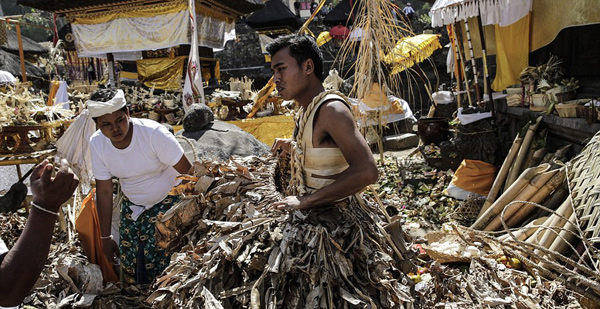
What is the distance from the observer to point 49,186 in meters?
1.52

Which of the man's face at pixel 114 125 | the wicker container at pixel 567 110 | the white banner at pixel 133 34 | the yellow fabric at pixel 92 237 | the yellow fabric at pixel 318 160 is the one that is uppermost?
the white banner at pixel 133 34

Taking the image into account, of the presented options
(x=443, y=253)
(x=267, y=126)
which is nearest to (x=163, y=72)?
(x=267, y=126)

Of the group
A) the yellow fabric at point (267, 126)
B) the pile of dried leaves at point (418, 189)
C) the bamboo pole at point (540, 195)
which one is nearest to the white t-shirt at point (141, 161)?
the pile of dried leaves at point (418, 189)

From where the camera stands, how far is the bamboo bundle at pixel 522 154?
491cm

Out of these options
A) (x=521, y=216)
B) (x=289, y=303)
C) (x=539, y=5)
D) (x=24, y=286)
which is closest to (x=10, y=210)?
(x=24, y=286)

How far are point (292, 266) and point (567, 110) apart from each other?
4.22 metres

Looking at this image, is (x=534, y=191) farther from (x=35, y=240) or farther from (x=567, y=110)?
(x=35, y=240)

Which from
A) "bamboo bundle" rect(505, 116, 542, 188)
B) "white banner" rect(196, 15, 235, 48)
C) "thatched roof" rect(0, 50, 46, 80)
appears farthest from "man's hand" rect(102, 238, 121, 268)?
"thatched roof" rect(0, 50, 46, 80)

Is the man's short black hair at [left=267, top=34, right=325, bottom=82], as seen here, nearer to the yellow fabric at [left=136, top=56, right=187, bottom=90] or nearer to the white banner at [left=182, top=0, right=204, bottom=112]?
the white banner at [left=182, top=0, right=204, bottom=112]

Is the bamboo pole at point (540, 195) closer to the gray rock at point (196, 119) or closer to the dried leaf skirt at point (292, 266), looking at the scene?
the dried leaf skirt at point (292, 266)

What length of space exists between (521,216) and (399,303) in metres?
2.83

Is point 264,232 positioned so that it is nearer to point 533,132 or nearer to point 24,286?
point 24,286

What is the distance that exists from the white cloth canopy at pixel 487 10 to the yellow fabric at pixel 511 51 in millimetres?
318

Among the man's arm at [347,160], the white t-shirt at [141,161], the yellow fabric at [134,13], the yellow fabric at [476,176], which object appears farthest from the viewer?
the yellow fabric at [134,13]
